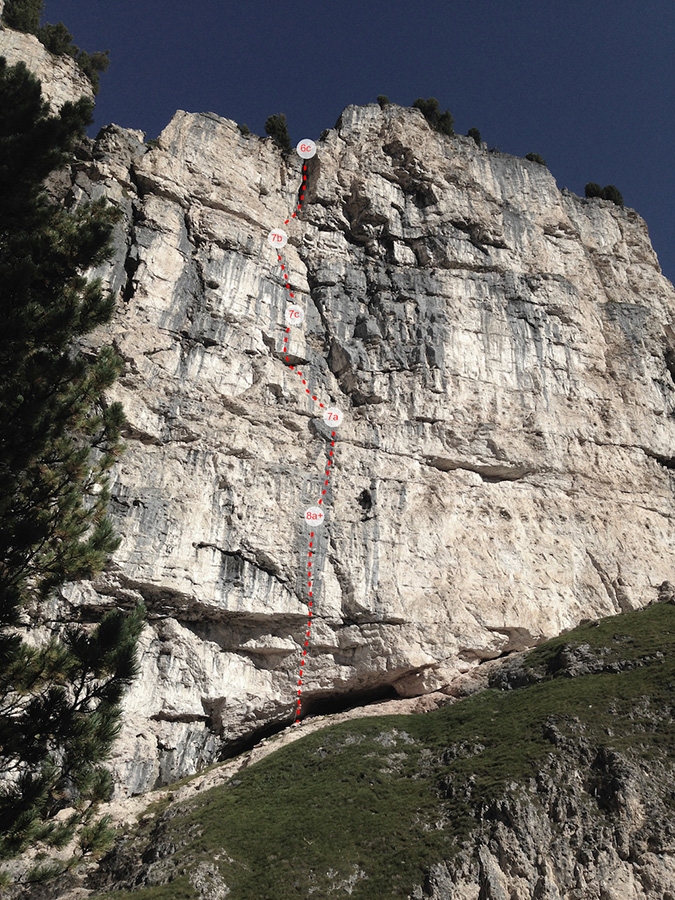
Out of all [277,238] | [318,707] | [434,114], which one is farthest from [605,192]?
[318,707]

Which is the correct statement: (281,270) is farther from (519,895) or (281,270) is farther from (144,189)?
(519,895)

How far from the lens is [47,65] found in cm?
4025

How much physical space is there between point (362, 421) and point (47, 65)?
28536mm

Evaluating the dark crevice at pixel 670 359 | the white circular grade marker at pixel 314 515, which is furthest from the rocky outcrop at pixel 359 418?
the dark crevice at pixel 670 359

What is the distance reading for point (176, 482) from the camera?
30.7m

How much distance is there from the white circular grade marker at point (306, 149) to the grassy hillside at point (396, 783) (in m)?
34.5

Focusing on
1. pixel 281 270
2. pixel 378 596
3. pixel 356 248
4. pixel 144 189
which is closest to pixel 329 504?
pixel 378 596

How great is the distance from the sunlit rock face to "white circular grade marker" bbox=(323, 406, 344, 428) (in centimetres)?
50

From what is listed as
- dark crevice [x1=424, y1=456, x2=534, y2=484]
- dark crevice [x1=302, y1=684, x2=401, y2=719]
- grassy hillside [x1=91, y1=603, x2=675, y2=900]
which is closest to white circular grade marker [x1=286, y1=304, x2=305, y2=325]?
dark crevice [x1=424, y1=456, x2=534, y2=484]

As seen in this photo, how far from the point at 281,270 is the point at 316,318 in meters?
3.51

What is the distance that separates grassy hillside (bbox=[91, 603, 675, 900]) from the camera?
19.5 m

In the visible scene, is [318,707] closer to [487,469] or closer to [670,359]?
[487,469]

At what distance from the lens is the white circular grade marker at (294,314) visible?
3797cm

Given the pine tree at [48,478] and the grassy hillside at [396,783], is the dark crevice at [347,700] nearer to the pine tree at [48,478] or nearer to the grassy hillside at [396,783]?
the grassy hillside at [396,783]
